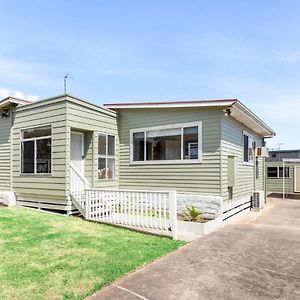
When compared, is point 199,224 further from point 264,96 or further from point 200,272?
point 264,96

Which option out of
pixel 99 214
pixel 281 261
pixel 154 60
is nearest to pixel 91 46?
pixel 154 60

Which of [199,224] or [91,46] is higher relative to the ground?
[91,46]

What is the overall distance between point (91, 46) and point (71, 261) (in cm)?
930

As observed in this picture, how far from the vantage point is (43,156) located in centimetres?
1025

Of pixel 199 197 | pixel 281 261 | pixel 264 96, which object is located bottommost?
pixel 281 261

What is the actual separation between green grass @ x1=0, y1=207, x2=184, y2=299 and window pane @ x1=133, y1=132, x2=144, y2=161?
11.5 feet

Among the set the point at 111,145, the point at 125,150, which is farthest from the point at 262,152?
the point at 111,145

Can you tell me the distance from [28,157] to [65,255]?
624 centimetres

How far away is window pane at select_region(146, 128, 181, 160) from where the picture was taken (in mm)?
10359

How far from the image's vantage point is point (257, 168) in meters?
15.0

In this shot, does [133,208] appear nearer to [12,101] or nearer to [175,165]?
[175,165]

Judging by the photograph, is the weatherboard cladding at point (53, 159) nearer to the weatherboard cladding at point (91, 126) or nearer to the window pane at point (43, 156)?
the window pane at point (43, 156)

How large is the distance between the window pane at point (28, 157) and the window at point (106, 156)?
2.37m

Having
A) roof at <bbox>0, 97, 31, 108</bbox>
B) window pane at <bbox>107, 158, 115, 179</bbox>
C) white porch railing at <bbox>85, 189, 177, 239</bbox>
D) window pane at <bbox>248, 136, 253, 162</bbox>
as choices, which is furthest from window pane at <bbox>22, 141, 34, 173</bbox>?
window pane at <bbox>248, 136, 253, 162</bbox>
